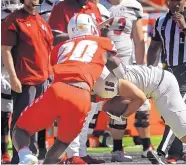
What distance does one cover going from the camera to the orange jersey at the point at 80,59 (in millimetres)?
6918

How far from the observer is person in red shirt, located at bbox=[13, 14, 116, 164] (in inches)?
266

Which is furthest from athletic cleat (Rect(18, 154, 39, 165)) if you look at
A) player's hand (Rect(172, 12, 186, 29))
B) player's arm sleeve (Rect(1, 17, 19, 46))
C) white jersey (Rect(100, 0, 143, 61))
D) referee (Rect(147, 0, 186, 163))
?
white jersey (Rect(100, 0, 143, 61))

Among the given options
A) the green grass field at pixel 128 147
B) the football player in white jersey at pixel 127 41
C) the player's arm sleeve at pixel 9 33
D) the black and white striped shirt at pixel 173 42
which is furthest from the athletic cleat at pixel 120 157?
the player's arm sleeve at pixel 9 33

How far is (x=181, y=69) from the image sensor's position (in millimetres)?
8695

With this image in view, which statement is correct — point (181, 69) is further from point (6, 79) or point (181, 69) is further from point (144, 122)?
point (6, 79)

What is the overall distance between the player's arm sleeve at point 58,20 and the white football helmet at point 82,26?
47.0 inches

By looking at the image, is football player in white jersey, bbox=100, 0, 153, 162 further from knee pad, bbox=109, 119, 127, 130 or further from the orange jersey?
the orange jersey

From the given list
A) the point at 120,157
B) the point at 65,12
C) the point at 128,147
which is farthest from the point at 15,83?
the point at 128,147

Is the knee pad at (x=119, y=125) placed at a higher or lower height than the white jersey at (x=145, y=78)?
lower

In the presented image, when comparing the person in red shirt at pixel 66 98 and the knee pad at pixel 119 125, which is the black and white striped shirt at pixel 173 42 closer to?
the knee pad at pixel 119 125

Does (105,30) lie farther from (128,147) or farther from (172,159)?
(128,147)

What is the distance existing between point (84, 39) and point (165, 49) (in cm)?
186

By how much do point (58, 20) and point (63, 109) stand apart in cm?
198

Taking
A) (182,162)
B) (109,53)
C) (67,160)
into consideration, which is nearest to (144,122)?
(182,162)
